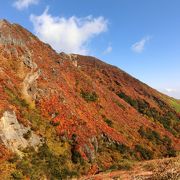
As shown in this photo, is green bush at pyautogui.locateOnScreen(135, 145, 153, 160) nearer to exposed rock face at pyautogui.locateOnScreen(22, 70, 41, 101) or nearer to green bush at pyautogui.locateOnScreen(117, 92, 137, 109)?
exposed rock face at pyautogui.locateOnScreen(22, 70, 41, 101)

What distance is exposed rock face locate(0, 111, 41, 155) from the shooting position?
32.2 metres

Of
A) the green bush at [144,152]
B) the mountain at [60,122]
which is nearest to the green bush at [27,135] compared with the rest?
the mountain at [60,122]

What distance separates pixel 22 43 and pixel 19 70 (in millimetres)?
8037

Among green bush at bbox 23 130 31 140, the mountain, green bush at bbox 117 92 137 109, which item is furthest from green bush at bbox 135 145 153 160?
green bush at bbox 117 92 137 109

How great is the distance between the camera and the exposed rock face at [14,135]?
1266 inches

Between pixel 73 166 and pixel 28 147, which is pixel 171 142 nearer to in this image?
pixel 73 166

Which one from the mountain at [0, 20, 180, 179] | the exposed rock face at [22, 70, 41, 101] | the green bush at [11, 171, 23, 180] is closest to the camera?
the green bush at [11, 171, 23, 180]

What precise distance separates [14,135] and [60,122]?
9.10m

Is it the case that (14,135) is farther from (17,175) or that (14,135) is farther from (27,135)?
(17,175)

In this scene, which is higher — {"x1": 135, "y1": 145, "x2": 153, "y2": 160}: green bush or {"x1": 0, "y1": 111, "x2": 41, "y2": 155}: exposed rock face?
{"x1": 0, "y1": 111, "x2": 41, "y2": 155}: exposed rock face

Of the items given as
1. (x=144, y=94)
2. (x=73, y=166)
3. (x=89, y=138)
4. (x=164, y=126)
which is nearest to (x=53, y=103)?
(x=89, y=138)

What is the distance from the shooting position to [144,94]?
80750 millimetres

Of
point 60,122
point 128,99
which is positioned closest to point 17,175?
point 60,122

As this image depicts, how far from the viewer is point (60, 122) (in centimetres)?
4153
